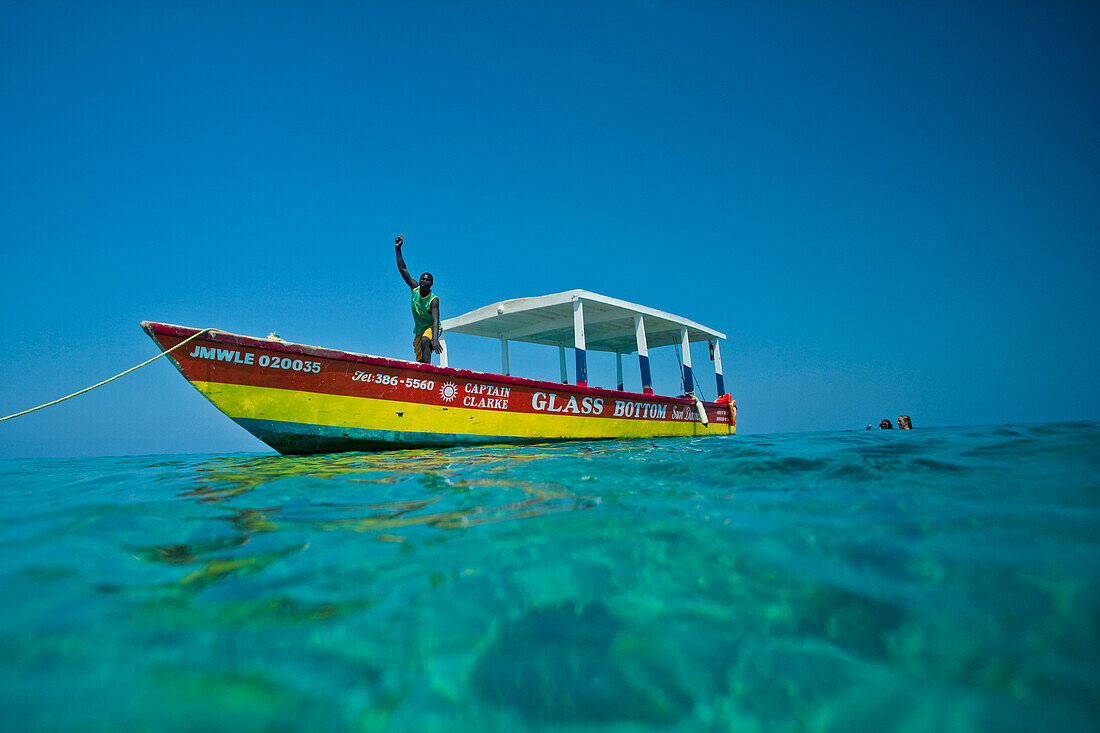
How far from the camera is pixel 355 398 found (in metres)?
5.98

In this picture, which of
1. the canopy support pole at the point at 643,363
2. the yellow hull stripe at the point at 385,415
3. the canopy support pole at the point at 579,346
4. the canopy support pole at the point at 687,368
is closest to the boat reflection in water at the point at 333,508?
the yellow hull stripe at the point at 385,415

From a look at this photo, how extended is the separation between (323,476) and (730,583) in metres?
2.94

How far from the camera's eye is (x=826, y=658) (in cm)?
102

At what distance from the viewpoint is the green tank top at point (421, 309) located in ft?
23.4

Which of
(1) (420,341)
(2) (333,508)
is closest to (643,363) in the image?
(1) (420,341)

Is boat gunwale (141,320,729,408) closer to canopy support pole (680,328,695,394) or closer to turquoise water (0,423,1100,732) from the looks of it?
turquoise water (0,423,1100,732)

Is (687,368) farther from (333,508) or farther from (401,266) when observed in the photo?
(333,508)

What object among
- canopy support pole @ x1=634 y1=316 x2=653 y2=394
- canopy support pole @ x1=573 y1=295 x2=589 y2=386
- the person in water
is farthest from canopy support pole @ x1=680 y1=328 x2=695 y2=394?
the person in water

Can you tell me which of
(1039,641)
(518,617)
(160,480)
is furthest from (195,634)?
(160,480)

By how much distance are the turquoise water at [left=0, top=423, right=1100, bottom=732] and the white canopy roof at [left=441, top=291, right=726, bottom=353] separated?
7043 mm

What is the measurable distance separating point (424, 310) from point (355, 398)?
178 centimetres

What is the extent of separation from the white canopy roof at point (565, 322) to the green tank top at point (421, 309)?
219 centimetres

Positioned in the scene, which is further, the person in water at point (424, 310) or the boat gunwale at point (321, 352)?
the person in water at point (424, 310)

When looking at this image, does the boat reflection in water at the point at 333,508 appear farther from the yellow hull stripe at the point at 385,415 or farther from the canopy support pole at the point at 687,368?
the canopy support pole at the point at 687,368
